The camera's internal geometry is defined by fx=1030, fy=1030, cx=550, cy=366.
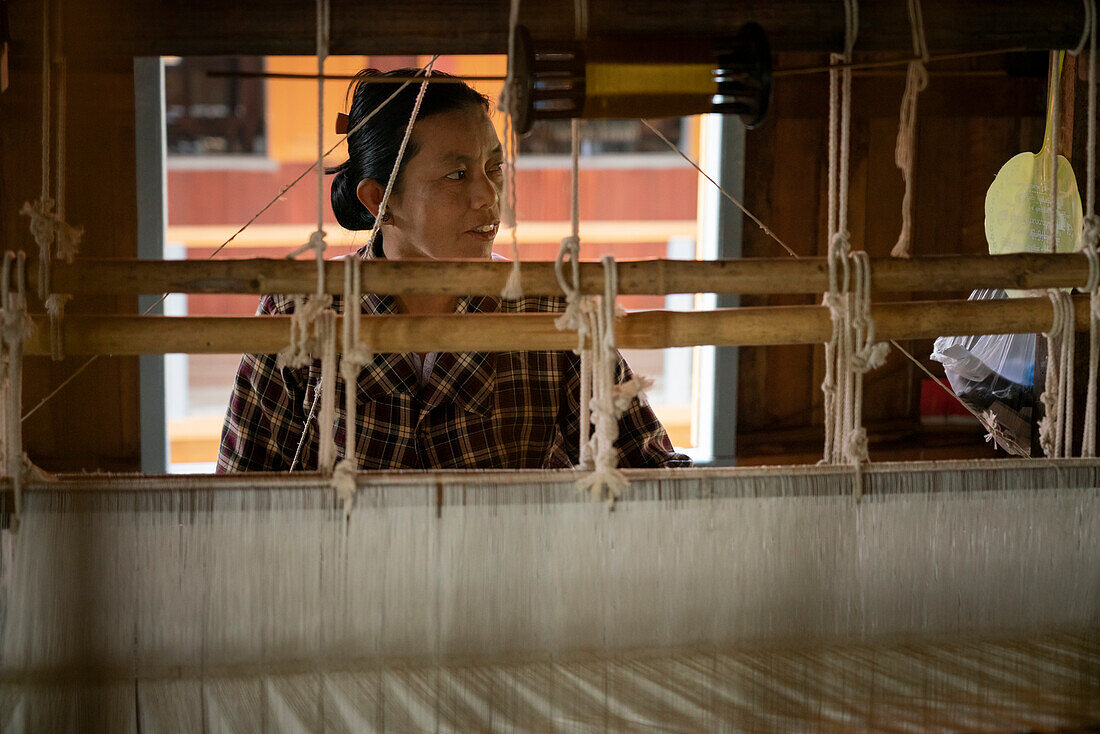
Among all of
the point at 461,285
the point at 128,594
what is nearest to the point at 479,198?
the point at 461,285

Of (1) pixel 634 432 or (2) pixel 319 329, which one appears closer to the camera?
(2) pixel 319 329

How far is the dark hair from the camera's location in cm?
180

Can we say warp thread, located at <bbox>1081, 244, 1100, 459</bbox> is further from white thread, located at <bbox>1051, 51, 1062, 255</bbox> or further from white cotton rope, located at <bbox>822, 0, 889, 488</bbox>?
white cotton rope, located at <bbox>822, 0, 889, 488</bbox>

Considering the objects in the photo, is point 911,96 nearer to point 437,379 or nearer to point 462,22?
point 462,22

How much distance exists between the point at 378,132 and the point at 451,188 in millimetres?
186

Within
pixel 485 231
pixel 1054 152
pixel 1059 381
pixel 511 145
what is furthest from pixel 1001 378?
pixel 511 145

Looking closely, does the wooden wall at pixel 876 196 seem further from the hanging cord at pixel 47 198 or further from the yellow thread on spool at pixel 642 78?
the hanging cord at pixel 47 198

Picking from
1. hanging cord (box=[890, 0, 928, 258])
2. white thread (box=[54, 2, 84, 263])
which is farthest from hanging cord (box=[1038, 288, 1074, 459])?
white thread (box=[54, 2, 84, 263])

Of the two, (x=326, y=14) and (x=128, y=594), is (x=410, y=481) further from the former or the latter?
(x=326, y=14)

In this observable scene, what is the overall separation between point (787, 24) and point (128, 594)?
82 cm

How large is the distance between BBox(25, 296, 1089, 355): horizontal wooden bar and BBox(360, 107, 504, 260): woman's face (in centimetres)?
86

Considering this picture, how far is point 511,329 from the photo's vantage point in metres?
0.97

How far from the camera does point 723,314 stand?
99cm

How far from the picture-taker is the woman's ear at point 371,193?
1.93m
